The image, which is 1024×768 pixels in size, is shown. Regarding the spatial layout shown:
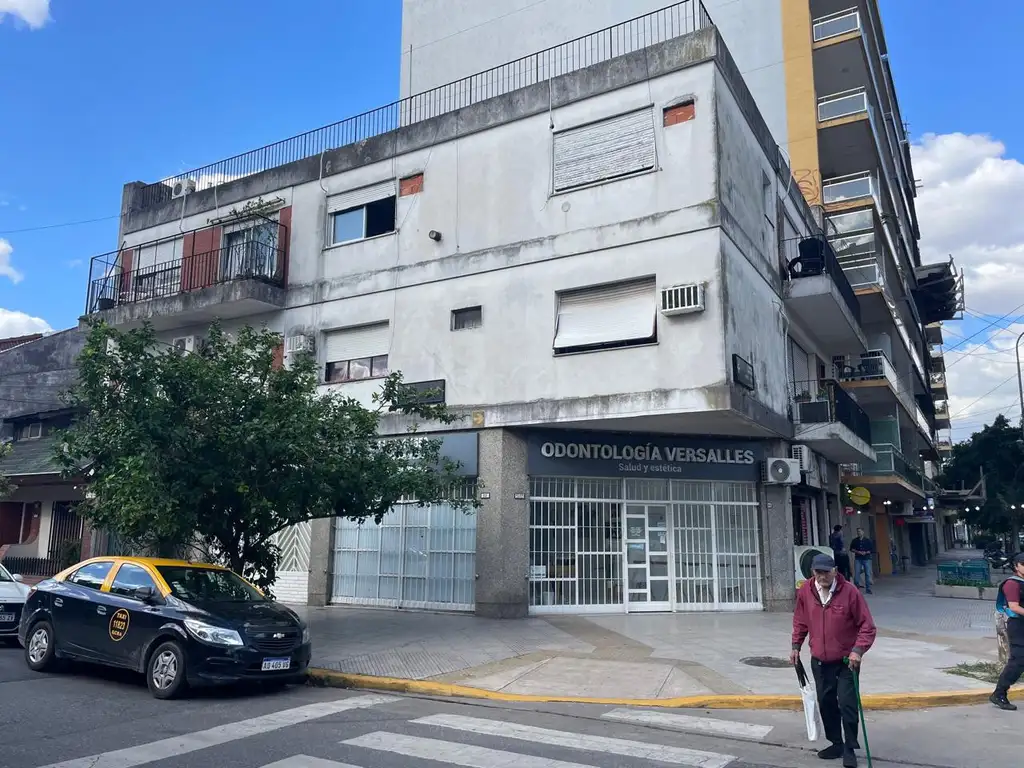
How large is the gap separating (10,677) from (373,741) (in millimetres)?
5431

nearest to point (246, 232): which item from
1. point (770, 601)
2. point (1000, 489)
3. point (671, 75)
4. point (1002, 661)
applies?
point (671, 75)

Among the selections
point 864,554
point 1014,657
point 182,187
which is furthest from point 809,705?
point 182,187

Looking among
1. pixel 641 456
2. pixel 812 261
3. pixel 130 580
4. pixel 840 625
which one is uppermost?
pixel 812 261

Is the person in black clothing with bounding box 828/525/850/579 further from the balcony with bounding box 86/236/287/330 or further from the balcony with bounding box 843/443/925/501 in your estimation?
the balcony with bounding box 86/236/287/330

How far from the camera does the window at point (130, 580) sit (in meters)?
9.13

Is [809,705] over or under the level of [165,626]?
under

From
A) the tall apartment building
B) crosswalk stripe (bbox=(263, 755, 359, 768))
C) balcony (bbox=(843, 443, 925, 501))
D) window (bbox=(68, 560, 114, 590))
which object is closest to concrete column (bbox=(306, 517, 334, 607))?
the tall apartment building

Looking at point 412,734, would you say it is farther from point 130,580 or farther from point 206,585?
point 130,580

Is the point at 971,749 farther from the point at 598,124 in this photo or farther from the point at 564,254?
the point at 598,124

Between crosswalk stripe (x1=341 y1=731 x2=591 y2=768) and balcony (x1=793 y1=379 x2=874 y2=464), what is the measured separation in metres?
12.8

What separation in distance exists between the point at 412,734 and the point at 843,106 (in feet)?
80.8

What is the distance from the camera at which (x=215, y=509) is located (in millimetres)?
11703

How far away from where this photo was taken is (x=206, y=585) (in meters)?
9.58

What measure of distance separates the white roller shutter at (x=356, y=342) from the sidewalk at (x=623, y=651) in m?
5.34
